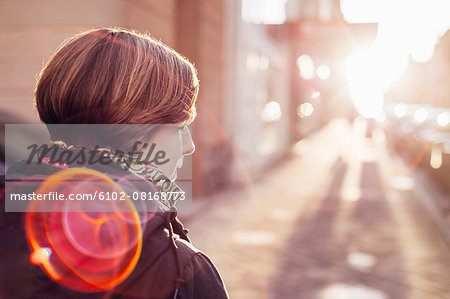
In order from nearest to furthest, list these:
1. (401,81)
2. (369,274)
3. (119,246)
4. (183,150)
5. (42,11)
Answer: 1. (119,246)
2. (183,150)
3. (369,274)
4. (42,11)
5. (401,81)

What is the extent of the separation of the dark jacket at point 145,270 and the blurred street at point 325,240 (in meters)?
3.34

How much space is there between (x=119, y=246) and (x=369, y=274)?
4.32 m

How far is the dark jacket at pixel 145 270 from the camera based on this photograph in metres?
0.97

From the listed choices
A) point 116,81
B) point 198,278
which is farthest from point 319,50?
point 198,278

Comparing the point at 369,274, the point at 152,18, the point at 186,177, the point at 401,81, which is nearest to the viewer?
the point at 369,274

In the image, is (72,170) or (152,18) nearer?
(72,170)

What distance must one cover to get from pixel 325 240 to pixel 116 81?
5294mm

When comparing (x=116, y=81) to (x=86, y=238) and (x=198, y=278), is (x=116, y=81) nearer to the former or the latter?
(x=86, y=238)

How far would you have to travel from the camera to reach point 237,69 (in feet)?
34.1

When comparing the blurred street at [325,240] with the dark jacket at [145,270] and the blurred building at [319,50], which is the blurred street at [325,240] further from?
the blurred building at [319,50]

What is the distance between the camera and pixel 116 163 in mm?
1077

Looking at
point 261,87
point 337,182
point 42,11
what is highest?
point 42,11

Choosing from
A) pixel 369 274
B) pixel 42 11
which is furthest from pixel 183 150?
pixel 42 11

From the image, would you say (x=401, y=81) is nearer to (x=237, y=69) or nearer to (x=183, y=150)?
(x=237, y=69)
